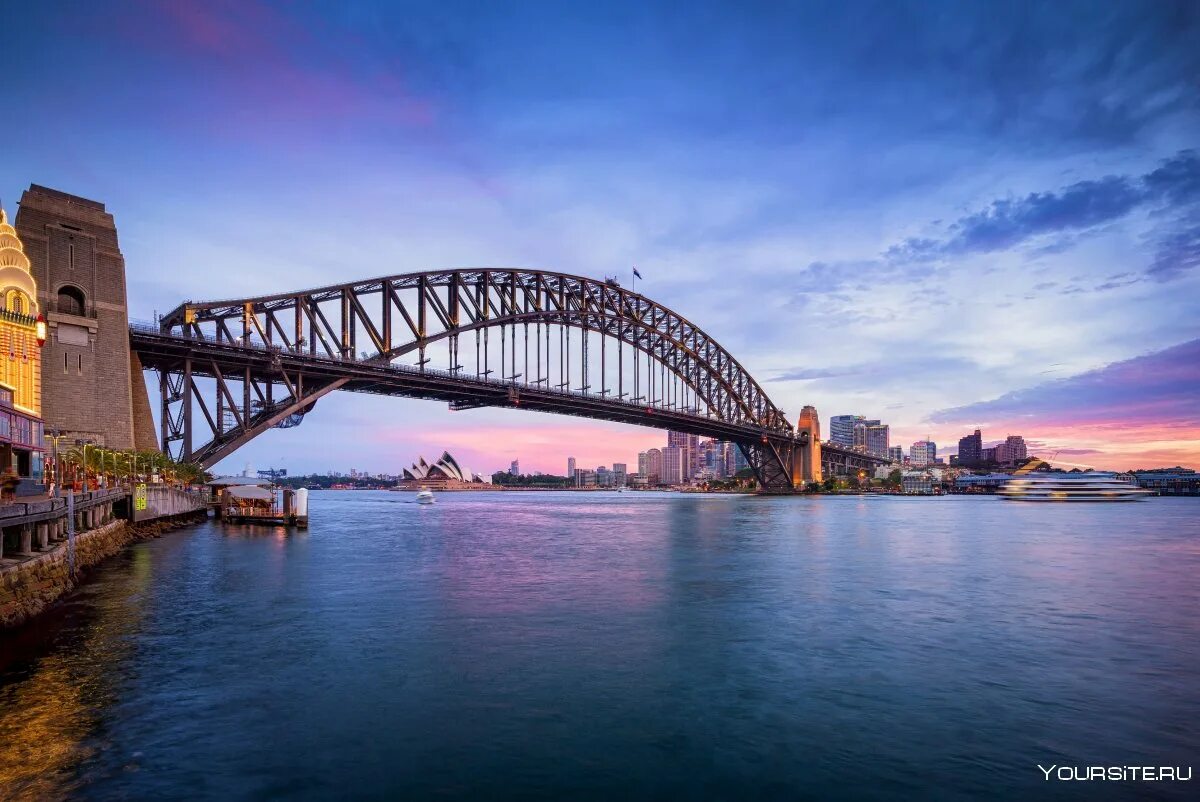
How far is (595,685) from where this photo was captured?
12.7 meters

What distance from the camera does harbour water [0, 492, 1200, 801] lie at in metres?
9.10

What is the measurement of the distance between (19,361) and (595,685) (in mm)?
36010

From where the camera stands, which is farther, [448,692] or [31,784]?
Answer: [448,692]

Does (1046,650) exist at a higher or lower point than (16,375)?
lower

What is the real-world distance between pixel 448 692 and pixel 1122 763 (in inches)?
385

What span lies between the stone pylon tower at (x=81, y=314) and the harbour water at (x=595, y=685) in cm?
1839

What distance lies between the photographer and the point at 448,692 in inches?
484

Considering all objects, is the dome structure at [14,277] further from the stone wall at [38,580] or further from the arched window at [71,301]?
the stone wall at [38,580]

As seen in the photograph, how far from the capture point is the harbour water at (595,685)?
9.10 m

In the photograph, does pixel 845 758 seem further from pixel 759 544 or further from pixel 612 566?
pixel 759 544

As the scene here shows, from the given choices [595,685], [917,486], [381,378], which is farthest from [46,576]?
[917,486]

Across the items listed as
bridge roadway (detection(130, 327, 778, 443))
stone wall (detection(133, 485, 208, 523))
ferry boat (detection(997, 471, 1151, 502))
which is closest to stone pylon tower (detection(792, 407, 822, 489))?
ferry boat (detection(997, 471, 1151, 502))

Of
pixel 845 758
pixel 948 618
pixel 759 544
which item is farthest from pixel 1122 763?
pixel 759 544

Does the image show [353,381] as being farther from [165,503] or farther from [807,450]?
[807,450]
